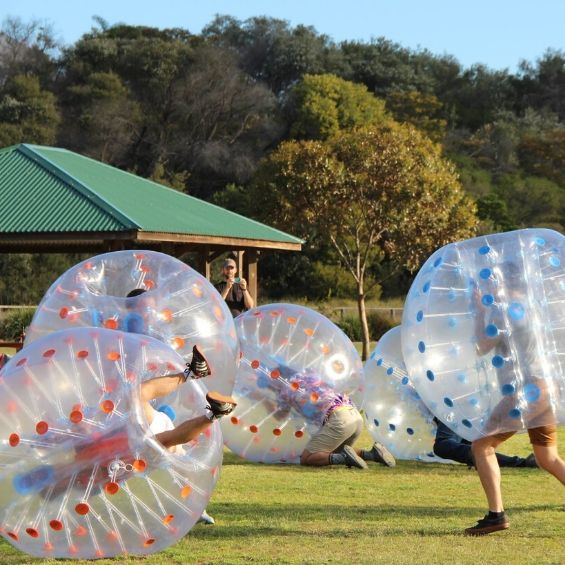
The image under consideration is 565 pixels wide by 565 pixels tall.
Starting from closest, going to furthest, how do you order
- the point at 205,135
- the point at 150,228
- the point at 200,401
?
the point at 200,401 → the point at 150,228 → the point at 205,135

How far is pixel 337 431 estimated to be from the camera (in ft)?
28.3

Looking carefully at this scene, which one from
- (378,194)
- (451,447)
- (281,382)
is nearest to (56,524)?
(281,382)

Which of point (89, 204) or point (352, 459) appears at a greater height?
point (89, 204)

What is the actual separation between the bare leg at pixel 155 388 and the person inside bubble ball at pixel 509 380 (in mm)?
1688

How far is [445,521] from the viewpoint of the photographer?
651cm

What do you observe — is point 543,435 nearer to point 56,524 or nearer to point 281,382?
point 56,524

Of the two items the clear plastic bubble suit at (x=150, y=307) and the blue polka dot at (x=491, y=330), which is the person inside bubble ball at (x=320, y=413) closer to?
the clear plastic bubble suit at (x=150, y=307)

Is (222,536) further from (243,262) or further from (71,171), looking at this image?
(243,262)

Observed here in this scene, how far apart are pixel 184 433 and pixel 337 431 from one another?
352 centimetres

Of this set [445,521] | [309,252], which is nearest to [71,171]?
[445,521]

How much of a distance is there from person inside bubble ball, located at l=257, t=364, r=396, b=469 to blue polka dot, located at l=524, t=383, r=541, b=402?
2912mm

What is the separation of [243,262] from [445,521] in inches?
731

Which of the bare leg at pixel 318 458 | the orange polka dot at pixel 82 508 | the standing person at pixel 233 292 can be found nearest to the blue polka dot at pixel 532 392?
the orange polka dot at pixel 82 508

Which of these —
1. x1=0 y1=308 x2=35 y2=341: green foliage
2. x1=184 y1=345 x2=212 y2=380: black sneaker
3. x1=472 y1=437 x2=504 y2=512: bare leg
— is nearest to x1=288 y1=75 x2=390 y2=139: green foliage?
x1=0 y1=308 x2=35 y2=341: green foliage
